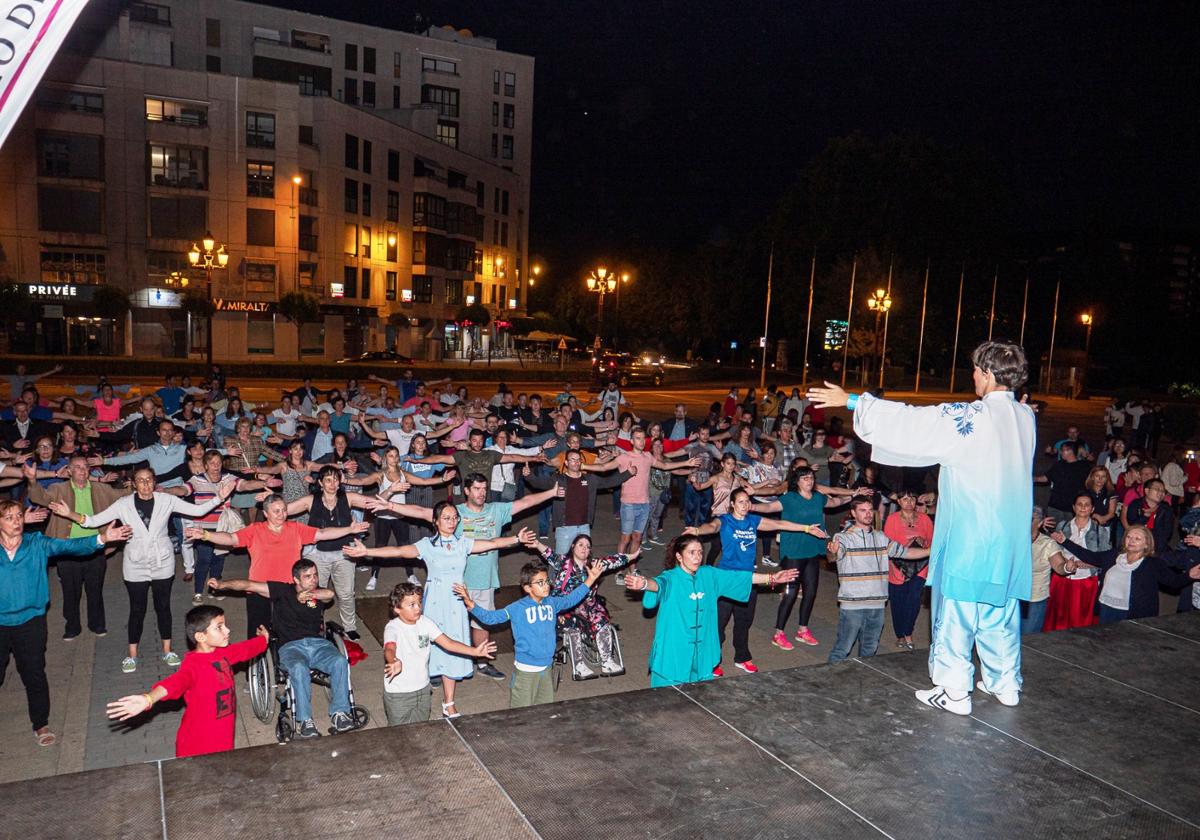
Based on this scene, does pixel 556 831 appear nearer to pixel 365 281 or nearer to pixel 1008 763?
pixel 1008 763

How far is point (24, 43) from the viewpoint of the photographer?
3.84 metres

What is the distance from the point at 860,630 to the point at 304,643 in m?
4.81

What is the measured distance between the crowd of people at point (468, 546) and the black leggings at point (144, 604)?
21 mm

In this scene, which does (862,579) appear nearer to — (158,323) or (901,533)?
(901,533)

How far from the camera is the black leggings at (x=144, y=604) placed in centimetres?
791

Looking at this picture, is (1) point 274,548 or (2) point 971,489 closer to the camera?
(2) point 971,489

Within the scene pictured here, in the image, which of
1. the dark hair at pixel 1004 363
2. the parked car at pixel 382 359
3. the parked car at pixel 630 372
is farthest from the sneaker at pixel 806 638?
the parked car at pixel 382 359

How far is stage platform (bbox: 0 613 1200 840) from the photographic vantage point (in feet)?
9.32

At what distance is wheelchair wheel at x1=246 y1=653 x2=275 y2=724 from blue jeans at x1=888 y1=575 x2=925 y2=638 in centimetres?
582

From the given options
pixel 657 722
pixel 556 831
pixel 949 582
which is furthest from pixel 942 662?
pixel 556 831

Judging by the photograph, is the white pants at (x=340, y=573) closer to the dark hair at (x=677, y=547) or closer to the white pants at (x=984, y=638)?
the dark hair at (x=677, y=547)

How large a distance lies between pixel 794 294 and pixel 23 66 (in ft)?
196

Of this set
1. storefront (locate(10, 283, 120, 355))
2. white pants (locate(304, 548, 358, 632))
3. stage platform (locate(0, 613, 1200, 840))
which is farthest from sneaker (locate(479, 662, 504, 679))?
storefront (locate(10, 283, 120, 355))

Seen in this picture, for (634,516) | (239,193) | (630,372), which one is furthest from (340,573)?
(239,193)
